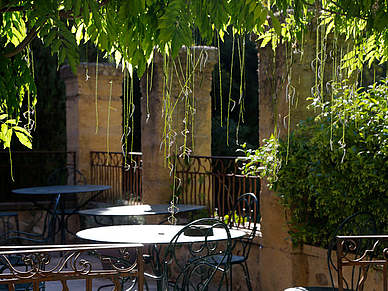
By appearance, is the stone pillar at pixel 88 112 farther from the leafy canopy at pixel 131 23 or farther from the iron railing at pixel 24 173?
the leafy canopy at pixel 131 23

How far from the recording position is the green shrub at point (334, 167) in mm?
4133

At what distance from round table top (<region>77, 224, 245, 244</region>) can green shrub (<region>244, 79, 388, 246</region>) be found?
732 mm

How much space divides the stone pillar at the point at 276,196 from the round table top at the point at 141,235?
950 mm

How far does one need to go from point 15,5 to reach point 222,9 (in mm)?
1069

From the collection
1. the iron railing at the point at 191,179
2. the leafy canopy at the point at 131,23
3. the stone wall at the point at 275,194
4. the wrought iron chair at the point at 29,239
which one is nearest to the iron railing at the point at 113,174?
the iron railing at the point at 191,179

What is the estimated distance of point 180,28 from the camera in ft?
7.36

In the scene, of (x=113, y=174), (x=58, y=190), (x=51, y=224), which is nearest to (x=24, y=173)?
(x=113, y=174)

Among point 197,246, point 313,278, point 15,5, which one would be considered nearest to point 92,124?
point 197,246

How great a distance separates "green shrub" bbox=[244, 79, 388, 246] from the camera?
4.13m

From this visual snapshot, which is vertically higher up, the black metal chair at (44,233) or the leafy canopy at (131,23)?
the leafy canopy at (131,23)

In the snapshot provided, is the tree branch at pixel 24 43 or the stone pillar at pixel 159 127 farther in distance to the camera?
the stone pillar at pixel 159 127

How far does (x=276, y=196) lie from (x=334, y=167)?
817 millimetres

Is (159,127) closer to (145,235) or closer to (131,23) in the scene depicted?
(145,235)

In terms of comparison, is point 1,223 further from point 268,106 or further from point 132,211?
point 268,106
